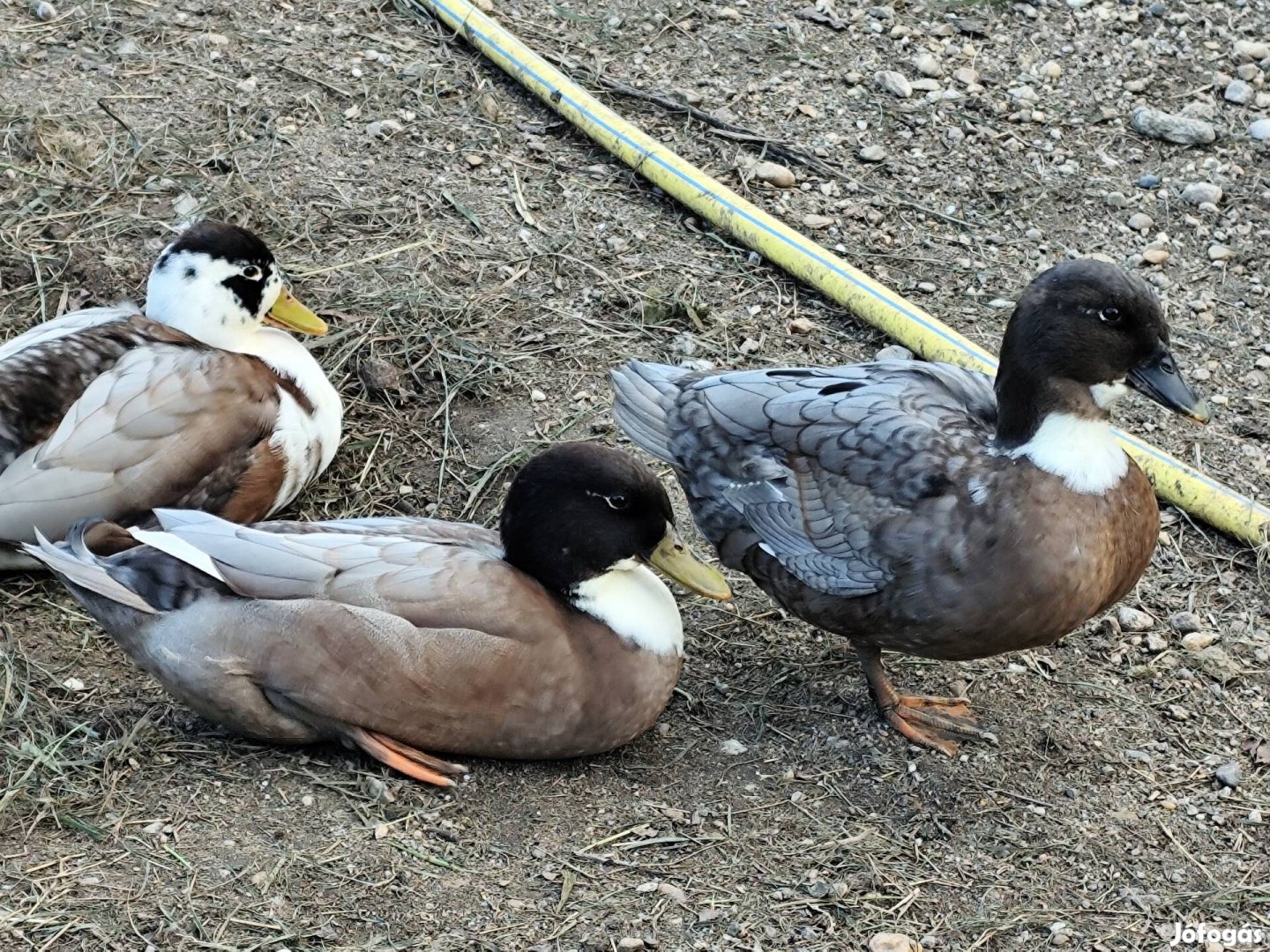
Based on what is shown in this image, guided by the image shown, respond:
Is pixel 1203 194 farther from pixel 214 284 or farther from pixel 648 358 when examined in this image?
pixel 214 284

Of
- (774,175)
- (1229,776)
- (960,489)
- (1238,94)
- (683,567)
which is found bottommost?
(1229,776)

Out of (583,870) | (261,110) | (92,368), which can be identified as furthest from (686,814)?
(261,110)

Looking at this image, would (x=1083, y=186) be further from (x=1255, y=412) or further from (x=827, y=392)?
(x=827, y=392)

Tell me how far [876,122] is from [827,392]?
9.04ft

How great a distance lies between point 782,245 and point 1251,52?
2.72 metres

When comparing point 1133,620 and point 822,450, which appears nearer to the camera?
point 822,450

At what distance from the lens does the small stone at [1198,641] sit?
4629 mm

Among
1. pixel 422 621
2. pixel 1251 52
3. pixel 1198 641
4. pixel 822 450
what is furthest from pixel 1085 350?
pixel 1251 52

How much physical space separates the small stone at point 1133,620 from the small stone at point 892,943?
5.02 ft

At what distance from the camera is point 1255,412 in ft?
17.9

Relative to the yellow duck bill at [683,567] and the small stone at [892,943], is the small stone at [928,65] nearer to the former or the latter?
the yellow duck bill at [683,567]

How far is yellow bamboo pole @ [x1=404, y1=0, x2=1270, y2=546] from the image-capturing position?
16.4ft

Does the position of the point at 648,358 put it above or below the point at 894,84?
below

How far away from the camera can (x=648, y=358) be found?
557 centimetres
